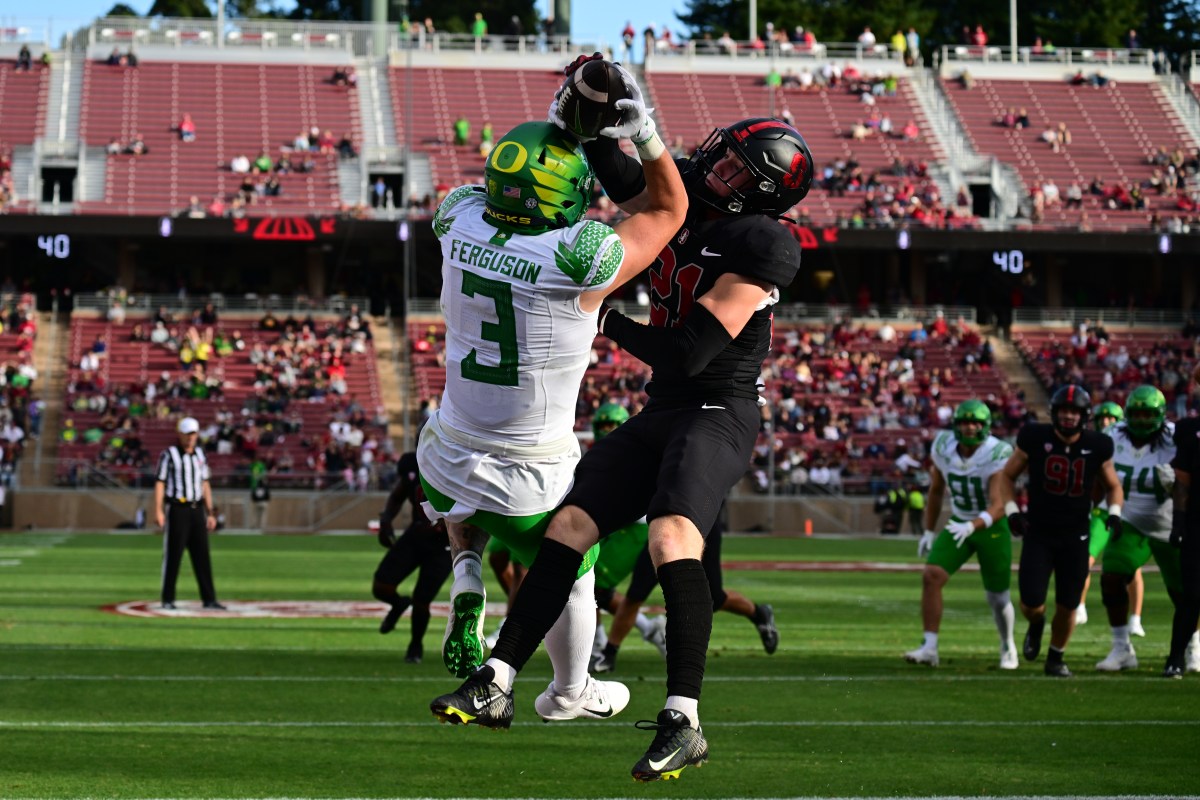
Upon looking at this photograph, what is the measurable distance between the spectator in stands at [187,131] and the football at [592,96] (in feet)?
136

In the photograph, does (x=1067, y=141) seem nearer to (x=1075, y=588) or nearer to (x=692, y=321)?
(x=1075, y=588)

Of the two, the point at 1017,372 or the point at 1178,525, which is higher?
the point at 1017,372

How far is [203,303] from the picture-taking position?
4072 centimetres

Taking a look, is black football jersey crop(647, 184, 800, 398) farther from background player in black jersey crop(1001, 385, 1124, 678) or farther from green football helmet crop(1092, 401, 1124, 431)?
green football helmet crop(1092, 401, 1124, 431)

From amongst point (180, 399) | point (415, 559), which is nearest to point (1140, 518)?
point (415, 559)

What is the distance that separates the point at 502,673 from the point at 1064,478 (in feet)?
24.0

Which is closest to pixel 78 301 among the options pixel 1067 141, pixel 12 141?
pixel 12 141

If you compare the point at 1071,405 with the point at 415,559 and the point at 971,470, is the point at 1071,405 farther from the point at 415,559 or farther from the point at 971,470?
the point at 415,559

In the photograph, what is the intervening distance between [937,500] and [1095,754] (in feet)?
15.2

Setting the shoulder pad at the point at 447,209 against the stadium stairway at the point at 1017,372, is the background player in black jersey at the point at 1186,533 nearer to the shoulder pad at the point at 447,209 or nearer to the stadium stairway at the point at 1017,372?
the shoulder pad at the point at 447,209

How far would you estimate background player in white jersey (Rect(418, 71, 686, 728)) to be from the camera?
5.62 m

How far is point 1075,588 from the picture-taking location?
1194 centimetres

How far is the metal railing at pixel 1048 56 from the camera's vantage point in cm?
5278

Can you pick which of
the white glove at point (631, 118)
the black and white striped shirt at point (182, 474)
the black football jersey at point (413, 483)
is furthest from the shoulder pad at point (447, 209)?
the black and white striped shirt at point (182, 474)
